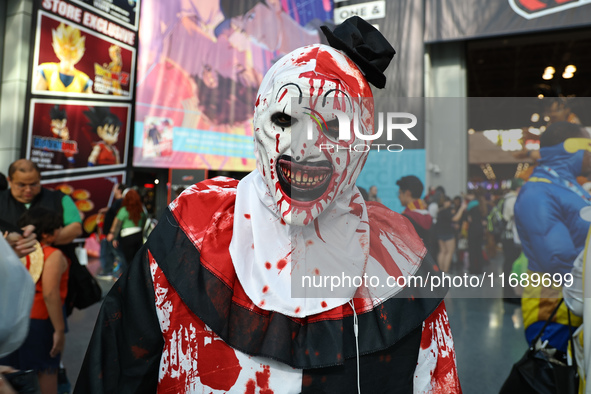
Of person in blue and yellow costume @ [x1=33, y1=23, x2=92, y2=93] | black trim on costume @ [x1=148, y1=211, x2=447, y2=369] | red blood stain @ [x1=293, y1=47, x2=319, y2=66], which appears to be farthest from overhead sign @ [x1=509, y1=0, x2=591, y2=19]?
black trim on costume @ [x1=148, y1=211, x2=447, y2=369]

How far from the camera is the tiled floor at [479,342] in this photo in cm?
292

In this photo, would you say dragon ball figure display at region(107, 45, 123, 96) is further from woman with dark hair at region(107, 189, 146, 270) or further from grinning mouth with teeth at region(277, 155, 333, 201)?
grinning mouth with teeth at region(277, 155, 333, 201)

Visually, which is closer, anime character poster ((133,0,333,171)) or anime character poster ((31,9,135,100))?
anime character poster ((31,9,135,100))

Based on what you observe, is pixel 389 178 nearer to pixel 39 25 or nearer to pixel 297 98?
pixel 297 98

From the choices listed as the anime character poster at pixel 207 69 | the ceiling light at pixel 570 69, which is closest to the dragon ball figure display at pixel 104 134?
the anime character poster at pixel 207 69

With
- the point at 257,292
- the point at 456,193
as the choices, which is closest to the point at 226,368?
the point at 257,292

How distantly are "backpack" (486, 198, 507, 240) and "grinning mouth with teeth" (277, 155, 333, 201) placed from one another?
0.43 meters

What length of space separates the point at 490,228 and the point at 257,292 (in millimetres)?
592

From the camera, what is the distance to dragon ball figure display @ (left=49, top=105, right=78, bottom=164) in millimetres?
5422

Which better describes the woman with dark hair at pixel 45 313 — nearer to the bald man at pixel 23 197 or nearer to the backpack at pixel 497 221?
the bald man at pixel 23 197

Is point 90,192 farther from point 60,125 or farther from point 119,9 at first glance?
point 119,9

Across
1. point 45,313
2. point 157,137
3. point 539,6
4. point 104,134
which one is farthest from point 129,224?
point 539,6

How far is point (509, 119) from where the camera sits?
102cm

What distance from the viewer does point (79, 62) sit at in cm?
568
